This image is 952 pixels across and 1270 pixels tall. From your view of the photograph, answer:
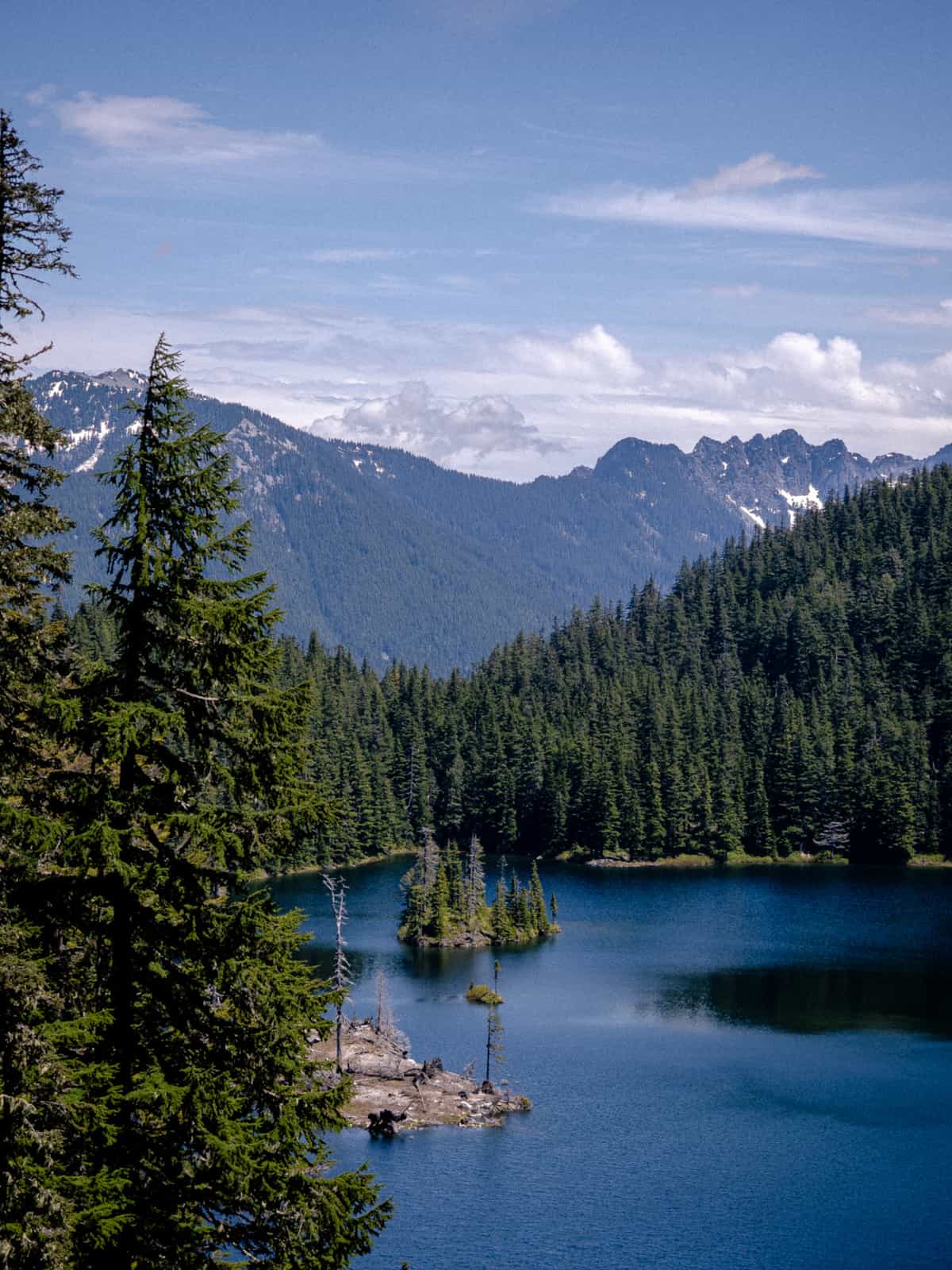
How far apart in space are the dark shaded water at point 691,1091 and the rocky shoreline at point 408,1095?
1.38 m

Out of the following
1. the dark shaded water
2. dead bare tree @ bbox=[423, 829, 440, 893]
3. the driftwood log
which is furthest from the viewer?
dead bare tree @ bbox=[423, 829, 440, 893]

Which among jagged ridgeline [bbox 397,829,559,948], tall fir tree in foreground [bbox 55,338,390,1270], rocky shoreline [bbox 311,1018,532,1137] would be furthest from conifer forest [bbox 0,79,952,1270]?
jagged ridgeline [bbox 397,829,559,948]

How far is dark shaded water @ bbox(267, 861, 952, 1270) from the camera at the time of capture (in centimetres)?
5953

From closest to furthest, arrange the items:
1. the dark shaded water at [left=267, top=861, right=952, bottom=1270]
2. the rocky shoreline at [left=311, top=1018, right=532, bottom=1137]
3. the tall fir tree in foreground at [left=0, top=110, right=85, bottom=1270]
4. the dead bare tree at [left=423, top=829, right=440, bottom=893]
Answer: the tall fir tree in foreground at [left=0, top=110, right=85, bottom=1270] → the dark shaded water at [left=267, top=861, right=952, bottom=1270] → the rocky shoreline at [left=311, top=1018, right=532, bottom=1137] → the dead bare tree at [left=423, top=829, right=440, bottom=893]

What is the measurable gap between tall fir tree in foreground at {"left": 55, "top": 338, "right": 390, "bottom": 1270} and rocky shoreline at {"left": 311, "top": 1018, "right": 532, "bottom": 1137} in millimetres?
54598

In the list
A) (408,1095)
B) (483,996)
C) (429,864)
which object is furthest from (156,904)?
(429,864)

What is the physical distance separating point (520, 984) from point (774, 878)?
60.3m

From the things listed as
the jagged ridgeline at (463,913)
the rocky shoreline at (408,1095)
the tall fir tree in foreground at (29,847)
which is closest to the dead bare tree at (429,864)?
the jagged ridgeline at (463,913)

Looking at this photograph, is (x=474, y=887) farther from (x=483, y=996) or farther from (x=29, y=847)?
(x=29, y=847)

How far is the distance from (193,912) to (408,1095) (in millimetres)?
63716

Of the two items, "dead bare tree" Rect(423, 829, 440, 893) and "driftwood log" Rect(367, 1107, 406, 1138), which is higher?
"dead bare tree" Rect(423, 829, 440, 893)

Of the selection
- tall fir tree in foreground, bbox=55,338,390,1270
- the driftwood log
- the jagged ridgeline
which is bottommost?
the driftwood log

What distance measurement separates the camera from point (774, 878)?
6255 inches

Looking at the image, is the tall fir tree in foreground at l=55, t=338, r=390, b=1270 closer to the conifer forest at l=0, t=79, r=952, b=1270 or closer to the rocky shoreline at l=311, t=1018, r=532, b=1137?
the conifer forest at l=0, t=79, r=952, b=1270
